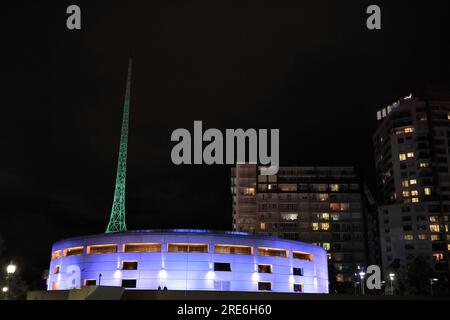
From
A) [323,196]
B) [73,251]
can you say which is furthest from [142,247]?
[323,196]

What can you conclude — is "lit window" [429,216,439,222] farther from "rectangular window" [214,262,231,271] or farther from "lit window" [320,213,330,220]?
"rectangular window" [214,262,231,271]

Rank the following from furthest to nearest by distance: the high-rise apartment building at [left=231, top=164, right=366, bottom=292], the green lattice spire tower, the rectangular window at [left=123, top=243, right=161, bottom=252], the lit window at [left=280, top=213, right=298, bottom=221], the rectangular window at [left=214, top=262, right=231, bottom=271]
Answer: the lit window at [left=280, top=213, right=298, bottom=221]
the high-rise apartment building at [left=231, top=164, right=366, bottom=292]
the green lattice spire tower
the rectangular window at [left=123, top=243, right=161, bottom=252]
the rectangular window at [left=214, top=262, right=231, bottom=271]

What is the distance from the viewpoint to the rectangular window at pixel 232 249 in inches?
2943

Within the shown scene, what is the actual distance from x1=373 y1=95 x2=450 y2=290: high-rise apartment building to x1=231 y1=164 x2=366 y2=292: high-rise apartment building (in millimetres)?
11948

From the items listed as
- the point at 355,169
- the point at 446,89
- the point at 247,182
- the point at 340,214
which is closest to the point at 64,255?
the point at 247,182

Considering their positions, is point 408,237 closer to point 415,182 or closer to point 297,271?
point 415,182

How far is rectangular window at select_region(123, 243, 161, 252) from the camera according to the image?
73.4m

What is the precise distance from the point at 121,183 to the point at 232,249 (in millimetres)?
45742

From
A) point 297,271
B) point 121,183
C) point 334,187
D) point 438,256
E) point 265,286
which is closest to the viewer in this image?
point 265,286

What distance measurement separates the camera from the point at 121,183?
112m

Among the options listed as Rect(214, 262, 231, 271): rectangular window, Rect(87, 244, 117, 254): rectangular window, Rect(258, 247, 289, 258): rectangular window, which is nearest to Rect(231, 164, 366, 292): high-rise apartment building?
Rect(258, 247, 289, 258): rectangular window

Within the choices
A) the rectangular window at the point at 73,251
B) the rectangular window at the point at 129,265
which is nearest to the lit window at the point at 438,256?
the rectangular window at the point at 129,265
